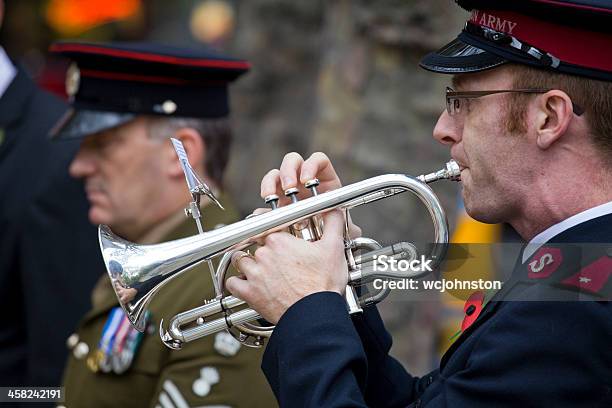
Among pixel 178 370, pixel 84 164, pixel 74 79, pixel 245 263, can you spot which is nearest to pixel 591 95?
pixel 245 263

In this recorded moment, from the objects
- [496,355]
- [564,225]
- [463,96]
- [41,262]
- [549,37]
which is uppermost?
[549,37]

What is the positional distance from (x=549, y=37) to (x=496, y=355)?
66cm

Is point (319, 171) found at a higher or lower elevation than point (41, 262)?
higher

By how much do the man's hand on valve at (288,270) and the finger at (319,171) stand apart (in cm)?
11

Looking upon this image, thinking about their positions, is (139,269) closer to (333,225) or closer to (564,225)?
(333,225)

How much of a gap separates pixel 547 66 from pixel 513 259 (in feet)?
1.41

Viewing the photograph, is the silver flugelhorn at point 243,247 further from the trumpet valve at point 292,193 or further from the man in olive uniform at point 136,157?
the man in olive uniform at point 136,157

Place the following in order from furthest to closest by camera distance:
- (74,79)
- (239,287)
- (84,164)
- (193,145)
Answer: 1. (74,79)
2. (84,164)
3. (193,145)
4. (239,287)

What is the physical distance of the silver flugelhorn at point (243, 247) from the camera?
2.36 m

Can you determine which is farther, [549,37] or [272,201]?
[272,201]

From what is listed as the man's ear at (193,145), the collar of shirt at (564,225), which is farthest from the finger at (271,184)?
the man's ear at (193,145)

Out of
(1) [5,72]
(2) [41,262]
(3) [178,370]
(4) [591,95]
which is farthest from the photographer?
(1) [5,72]

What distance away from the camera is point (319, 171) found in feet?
8.43

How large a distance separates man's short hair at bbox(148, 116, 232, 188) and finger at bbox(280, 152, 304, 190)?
127 cm
